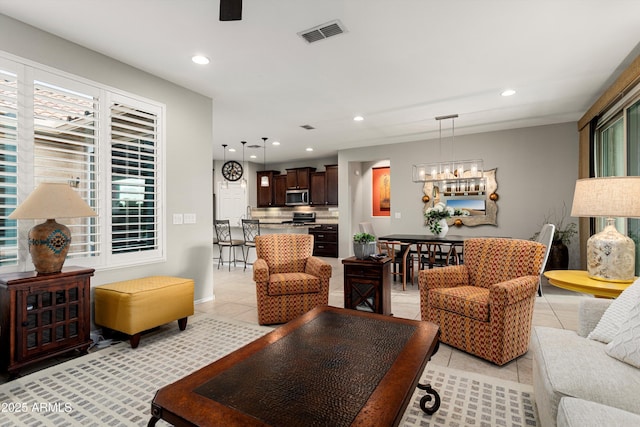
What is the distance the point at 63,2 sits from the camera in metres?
2.38

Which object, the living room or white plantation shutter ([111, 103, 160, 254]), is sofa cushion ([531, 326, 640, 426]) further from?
white plantation shutter ([111, 103, 160, 254])

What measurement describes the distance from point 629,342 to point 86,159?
4.10 meters

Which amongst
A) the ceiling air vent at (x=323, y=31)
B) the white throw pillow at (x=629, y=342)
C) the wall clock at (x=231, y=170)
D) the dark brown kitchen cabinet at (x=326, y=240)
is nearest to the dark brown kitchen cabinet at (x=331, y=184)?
the dark brown kitchen cabinet at (x=326, y=240)

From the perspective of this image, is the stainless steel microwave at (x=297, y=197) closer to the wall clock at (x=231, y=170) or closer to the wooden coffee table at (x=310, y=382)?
the wall clock at (x=231, y=170)

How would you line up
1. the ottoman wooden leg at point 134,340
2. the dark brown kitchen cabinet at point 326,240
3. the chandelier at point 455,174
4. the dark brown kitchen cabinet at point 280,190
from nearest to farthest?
the ottoman wooden leg at point 134,340 < the chandelier at point 455,174 < the dark brown kitchen cabinet at point 326,240 < the dark brown kitchen cabinet at point 280,190

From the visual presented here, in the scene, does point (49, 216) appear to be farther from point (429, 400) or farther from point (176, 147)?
point (429, 400)

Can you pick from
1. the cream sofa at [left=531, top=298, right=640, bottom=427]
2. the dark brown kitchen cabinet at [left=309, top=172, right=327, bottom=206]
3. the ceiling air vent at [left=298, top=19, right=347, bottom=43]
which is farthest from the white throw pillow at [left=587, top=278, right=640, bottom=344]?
the dark brown kitchen cabinet at [left=309, top=172, right=327, bottom=206]

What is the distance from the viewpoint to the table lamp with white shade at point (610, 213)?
2127 mm

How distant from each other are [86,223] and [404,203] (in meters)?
5.86

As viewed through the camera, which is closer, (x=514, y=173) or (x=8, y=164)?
(x=8, y=164)

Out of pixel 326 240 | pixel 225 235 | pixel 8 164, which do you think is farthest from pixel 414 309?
pixel 326 240

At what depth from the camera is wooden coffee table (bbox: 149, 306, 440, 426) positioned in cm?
113

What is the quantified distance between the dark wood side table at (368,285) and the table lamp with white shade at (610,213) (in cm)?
165

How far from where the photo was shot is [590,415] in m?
1.10
